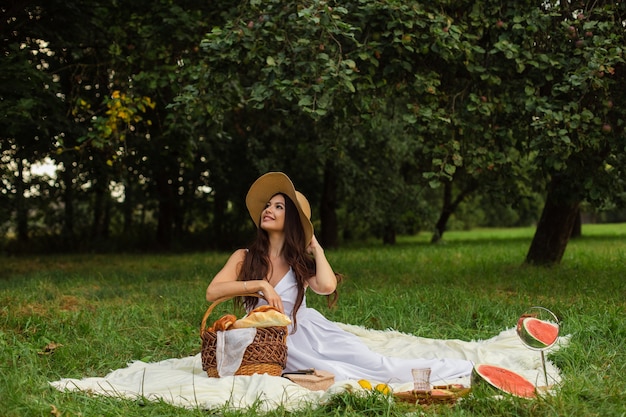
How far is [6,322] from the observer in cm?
635

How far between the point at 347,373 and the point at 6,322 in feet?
10.5

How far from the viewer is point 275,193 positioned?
524 centimetres

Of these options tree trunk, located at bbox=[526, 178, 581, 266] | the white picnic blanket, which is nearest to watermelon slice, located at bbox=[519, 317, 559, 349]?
the white picnic blanket

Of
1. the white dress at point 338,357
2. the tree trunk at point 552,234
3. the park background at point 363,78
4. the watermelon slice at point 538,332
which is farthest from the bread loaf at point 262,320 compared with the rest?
the tree trunk at point 552,234

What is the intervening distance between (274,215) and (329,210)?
544 inches

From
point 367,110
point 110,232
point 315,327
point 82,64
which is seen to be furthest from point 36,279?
point 110,232

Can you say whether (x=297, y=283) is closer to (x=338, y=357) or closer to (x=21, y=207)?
(x=338, y=357)

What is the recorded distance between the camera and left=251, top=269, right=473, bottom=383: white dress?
488 cm

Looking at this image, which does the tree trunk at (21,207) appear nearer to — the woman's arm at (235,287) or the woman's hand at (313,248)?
the woman's arm at (235,287)

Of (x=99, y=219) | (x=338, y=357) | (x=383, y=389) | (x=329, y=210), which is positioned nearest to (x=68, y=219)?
(x=99, y=219)

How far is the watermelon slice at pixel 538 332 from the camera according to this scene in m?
3.93

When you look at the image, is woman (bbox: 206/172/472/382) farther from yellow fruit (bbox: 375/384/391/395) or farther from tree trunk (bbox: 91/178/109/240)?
tree trunk (bbox: 91/178/109/240)

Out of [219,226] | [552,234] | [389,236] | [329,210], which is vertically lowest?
[389,236]

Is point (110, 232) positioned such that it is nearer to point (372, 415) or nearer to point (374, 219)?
point (374, 219)
